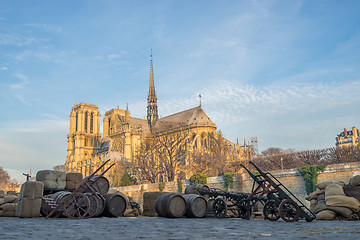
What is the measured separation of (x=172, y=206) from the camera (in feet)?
39.2

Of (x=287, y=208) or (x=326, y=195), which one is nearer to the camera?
(x=287, y=208)

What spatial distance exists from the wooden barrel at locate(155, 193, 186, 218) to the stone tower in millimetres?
89830

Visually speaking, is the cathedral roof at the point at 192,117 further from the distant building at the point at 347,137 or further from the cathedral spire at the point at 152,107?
the distant building at the point at 347,137

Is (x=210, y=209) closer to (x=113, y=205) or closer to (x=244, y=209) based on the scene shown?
(x=244, y=209)

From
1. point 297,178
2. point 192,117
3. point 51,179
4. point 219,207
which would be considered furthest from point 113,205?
point 192,117

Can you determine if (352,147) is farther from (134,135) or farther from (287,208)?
(134,135)

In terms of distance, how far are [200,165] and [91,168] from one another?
4159 cm

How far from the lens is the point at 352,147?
1431 inches

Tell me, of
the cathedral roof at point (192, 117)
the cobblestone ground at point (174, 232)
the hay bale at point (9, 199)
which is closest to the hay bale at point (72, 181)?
the hay bale at point (9, 199)

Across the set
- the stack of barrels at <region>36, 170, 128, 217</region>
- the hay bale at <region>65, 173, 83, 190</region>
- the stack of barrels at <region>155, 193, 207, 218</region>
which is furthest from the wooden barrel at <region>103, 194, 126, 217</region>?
the hay bale at <region>65, 173, 83, 190</region>

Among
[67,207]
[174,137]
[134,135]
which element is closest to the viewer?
[67,207]

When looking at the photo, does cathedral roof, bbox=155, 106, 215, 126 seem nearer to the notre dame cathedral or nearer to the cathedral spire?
the notre dame cathedral

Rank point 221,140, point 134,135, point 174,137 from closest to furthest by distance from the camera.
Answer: point 174,137 < point 221,140 < point 134,135

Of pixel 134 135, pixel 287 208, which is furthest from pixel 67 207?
pixel 134 135
